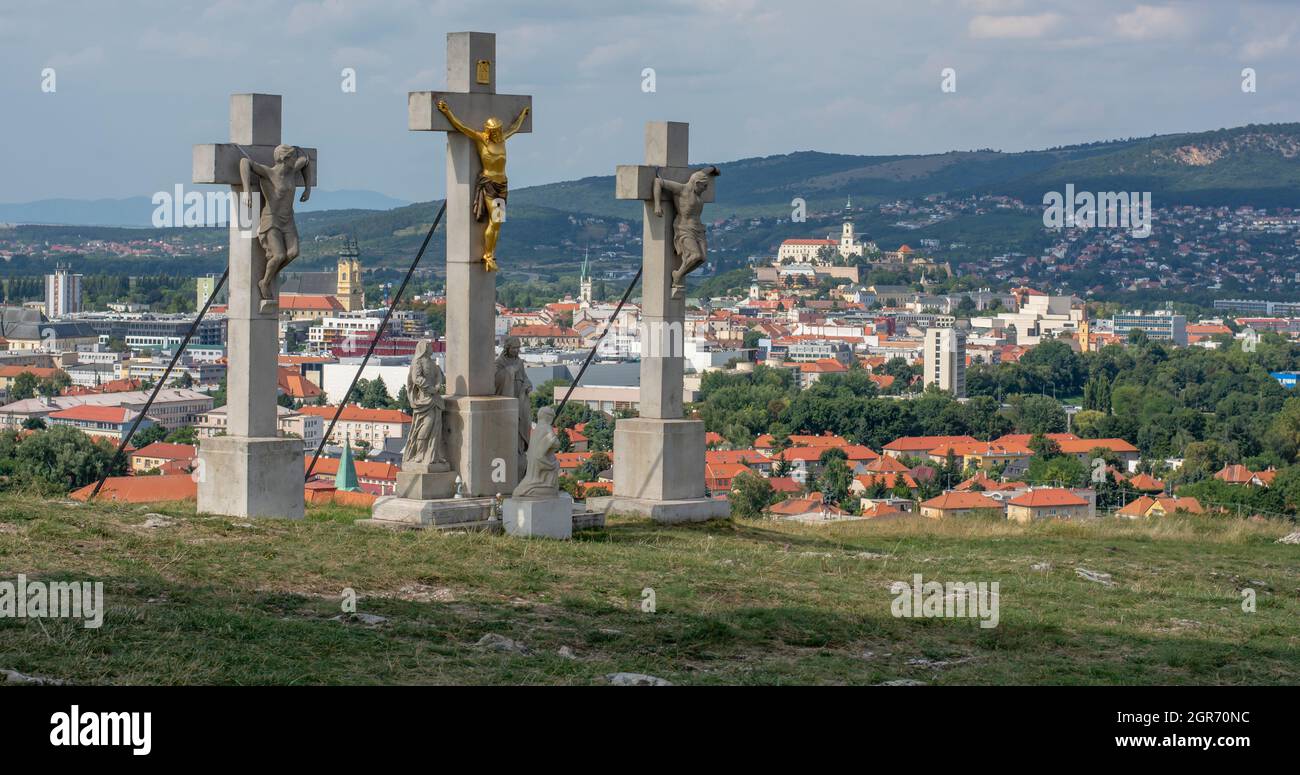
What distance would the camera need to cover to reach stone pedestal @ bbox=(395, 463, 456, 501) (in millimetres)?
18766

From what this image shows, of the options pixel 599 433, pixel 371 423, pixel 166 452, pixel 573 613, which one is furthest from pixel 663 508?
pixel 371 423

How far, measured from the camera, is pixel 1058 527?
24578 millimetres

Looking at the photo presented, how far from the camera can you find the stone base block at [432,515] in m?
18.2

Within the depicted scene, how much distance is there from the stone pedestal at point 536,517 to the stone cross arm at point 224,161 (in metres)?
3.70

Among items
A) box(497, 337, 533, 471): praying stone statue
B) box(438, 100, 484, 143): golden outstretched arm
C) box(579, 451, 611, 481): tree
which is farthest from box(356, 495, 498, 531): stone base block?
box(579, 451, 611, 481): tree

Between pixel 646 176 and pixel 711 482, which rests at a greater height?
pixel 646 176

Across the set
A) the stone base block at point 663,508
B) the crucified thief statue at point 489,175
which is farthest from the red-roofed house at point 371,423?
the crucified thief statue at point 489,175

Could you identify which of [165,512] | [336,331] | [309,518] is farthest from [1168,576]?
[336,331]

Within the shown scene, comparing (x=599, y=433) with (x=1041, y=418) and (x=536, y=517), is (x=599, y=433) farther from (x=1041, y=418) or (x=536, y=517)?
(x=1041, y=418)

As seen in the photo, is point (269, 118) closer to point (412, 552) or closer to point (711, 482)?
point (412, 552)

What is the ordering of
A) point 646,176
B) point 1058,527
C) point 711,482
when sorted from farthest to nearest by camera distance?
point 711,482, point 1058,527, point 646,176

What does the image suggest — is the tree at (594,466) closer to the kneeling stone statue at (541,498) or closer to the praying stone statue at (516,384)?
the praying stone statue at (516,384)

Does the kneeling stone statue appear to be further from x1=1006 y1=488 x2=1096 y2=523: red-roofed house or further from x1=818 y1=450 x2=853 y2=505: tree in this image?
x1=818 y1=450 x2=853 y2=505: tree
